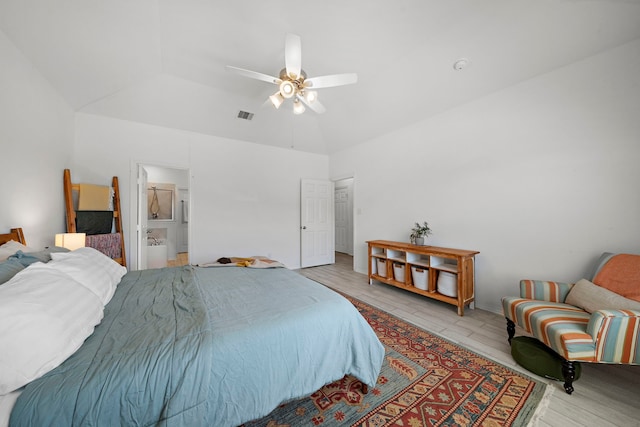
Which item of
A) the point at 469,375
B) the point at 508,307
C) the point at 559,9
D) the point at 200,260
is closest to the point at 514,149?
the point at 559,9

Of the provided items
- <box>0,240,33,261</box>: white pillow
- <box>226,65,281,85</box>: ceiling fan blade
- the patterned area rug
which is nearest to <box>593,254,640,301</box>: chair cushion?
the patterned area rug

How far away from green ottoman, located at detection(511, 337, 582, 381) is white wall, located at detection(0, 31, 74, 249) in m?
4.30

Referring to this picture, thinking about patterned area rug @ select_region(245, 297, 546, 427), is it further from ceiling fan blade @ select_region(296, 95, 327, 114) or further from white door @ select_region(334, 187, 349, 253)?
white door @ select_region(334, 187, 349, 253)

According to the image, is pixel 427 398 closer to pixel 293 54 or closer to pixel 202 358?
pixel 202 358

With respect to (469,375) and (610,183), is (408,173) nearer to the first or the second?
(610,183)

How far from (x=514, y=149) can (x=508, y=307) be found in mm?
1805

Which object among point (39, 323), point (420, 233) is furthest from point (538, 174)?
point (39, 323)

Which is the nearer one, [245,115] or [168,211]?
[245,115]

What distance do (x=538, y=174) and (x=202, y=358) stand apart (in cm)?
348

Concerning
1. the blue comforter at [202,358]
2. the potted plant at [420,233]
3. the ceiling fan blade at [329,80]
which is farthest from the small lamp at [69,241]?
the potted plant at [420,233]

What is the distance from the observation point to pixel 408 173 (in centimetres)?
383

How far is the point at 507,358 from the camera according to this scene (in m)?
1.94

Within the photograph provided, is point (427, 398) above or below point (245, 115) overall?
below

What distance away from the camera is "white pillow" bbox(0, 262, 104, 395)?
2.67ft
